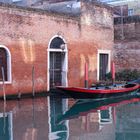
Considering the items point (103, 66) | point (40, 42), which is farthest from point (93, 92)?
point (103, 66)

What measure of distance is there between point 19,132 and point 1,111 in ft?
10.3

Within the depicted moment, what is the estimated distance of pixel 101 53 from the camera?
1930cm

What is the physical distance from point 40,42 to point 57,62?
5.10 feet

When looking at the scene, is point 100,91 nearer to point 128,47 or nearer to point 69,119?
point 69,119

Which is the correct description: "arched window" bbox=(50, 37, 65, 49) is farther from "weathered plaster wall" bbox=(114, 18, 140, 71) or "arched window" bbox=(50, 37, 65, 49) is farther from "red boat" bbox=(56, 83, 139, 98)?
"weathered plaster wall" bbox=(114, 18, 140, 71)

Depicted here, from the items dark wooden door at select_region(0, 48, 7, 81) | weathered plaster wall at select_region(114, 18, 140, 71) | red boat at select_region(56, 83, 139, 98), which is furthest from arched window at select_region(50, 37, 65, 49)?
weathered plaster wall at select_region(114, 18, 140, 71)

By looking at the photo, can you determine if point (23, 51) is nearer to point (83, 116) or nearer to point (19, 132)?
point (83, 116)

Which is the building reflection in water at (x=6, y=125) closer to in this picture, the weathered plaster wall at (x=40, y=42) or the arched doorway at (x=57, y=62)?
the weathered plaster wall at (x=40, y=42)

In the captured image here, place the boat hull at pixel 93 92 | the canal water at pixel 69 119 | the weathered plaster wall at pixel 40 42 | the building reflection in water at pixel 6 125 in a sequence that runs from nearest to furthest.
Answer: the building reflection in water at pixel 6 125
the canal water at pixel 69 119
the boat hull at pixel 93 92
the weathered plaster wall at pixel 40 42

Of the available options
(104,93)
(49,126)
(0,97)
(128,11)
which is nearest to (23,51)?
(0,97)

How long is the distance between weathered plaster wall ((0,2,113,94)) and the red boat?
87.0 inches

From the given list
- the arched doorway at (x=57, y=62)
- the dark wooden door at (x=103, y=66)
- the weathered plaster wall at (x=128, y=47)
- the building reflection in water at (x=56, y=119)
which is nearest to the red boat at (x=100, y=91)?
the building reflection in water at (x=56, y=119)

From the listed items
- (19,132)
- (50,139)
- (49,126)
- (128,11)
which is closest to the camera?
(50,139)

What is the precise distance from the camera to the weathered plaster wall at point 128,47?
2009 cm
